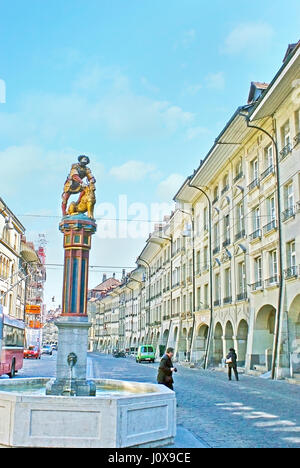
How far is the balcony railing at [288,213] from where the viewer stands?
25.1 metres

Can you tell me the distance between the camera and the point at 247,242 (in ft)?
103

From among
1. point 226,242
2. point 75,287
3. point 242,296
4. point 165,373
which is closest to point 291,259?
point 242,296

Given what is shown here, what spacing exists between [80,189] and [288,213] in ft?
52.3

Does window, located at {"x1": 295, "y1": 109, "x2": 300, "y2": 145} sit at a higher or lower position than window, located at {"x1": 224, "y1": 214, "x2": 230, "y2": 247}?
higher

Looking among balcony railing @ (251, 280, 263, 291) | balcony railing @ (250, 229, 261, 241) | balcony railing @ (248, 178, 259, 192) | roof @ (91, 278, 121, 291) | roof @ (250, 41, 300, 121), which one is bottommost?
balcony railing @ (251, 280, 263, 291)

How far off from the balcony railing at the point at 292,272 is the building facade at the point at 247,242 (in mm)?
77

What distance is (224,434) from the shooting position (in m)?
10.5

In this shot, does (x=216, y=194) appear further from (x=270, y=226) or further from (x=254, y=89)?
(x=270, y=226)

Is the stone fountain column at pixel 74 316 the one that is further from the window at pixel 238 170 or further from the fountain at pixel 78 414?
the window at pixel 238 170

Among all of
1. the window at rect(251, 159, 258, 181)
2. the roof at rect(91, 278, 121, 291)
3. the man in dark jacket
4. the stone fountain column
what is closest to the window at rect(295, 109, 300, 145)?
the window at rect(251, 159, 258, 181)

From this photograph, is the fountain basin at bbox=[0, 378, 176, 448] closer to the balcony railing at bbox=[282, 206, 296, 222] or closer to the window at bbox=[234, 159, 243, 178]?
the balcony railing at bbox=[282, 206, 296, 222]

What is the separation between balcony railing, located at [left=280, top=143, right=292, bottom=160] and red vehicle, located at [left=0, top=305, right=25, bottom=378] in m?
15.9

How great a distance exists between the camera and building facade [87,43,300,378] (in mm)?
25078
